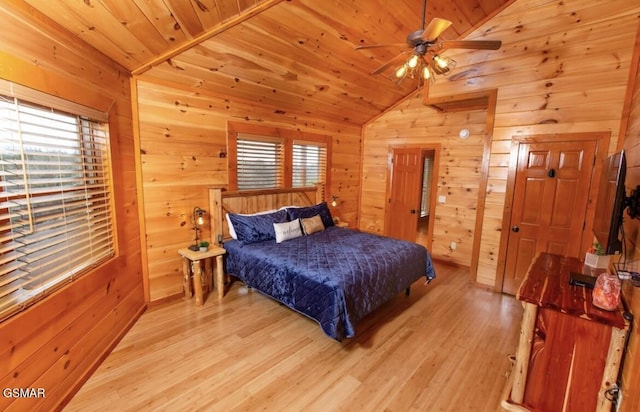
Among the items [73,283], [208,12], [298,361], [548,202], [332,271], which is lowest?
[298,361]

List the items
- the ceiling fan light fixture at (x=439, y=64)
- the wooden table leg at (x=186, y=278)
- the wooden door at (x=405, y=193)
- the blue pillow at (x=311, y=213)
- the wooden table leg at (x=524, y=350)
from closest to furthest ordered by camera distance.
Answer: the wooden table leg at (x=524, y=350) → the ceiling fan light fixture at (x=439, y=64) → the wooden table leg at (x=186, y=278) → the blue pillow at (x=311, y=213) → the wooden door at (x=405, y=193)

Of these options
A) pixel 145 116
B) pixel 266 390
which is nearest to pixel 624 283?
pixel 266 390

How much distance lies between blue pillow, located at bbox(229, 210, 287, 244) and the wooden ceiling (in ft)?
5.04

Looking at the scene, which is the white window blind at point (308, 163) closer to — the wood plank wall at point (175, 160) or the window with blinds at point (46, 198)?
the wood plank wall at point (175, 160)

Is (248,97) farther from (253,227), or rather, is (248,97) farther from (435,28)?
(435,28)

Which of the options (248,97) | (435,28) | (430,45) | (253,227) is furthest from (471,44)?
(253,227)

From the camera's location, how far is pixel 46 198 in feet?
5.46

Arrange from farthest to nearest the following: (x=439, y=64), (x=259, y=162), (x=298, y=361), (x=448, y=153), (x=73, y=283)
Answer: (x=448, y=153)
(x=259, y=162)
(x=439, y=64)
(x=298, y=361)
(x=73, y=283)

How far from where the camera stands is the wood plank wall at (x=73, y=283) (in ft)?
4.83

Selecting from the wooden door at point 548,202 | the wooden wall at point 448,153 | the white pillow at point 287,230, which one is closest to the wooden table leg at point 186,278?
the white pillow at point 287,230

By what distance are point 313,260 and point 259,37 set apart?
7.16 feet

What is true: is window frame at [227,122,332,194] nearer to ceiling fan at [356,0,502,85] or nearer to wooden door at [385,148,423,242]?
wooden door at [385,148,423,242]

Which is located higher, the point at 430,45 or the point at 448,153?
the point at 430,45

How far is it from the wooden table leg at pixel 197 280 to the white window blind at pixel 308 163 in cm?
201
